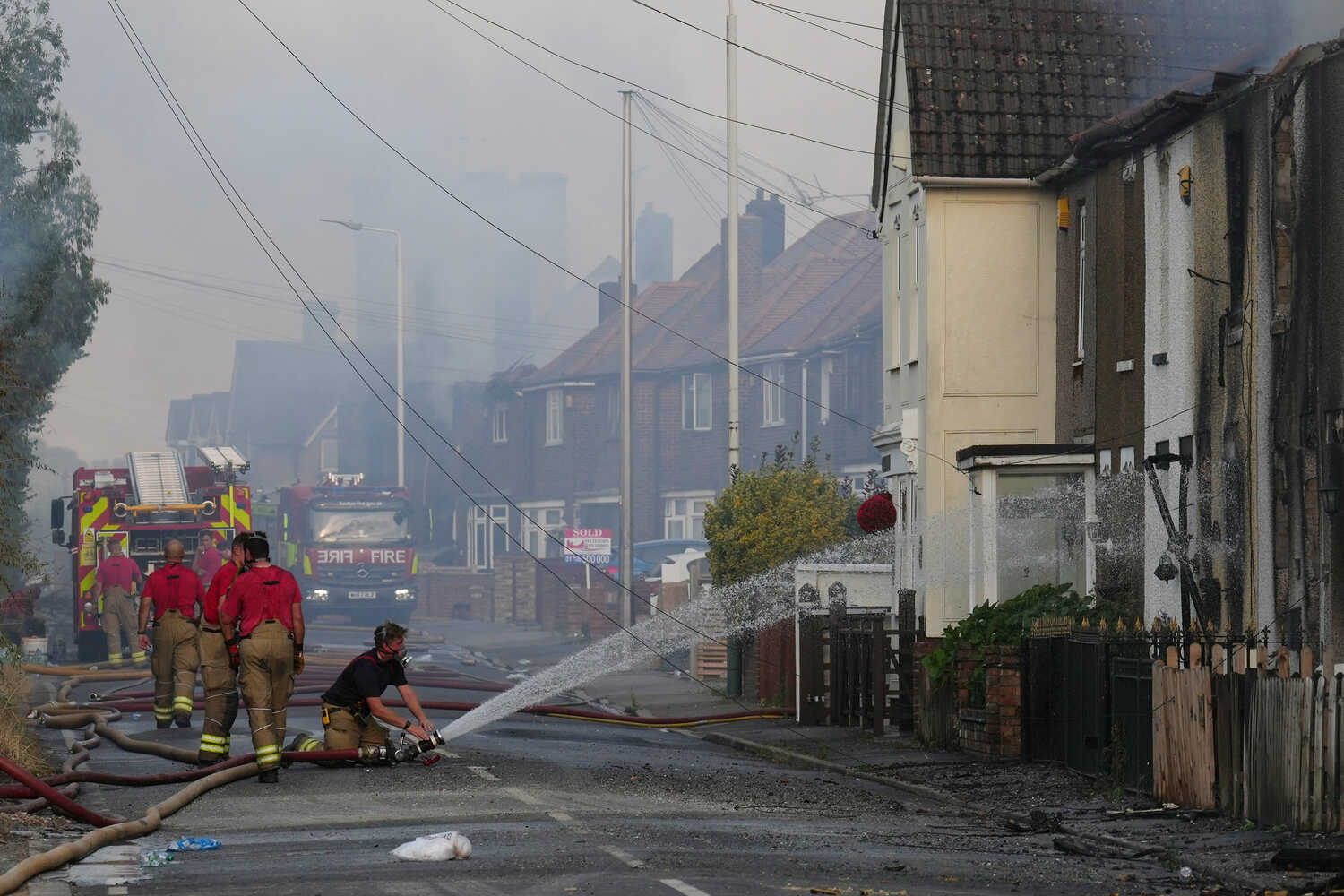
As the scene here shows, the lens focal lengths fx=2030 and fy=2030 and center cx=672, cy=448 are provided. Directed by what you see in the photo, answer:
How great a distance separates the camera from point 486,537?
243ft

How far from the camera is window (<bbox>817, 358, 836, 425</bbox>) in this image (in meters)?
55.8

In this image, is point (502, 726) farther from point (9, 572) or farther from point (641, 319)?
point (641, 319)

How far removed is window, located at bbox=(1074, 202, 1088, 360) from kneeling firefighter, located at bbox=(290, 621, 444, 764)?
9.49m

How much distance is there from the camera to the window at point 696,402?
62.1 metres

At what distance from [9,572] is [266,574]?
19.5 m

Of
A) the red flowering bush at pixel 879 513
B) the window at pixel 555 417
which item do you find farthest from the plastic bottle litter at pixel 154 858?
the window at pixel 555 417

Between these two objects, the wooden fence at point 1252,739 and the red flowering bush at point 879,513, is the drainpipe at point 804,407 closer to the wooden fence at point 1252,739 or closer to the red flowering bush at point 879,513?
the red flowering bush at point 879,513

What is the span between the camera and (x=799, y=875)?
9.88m

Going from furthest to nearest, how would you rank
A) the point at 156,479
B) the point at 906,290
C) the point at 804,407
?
the point at 804,407 < the point at 156,479 < the point at 906,290

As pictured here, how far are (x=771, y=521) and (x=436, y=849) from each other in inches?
763

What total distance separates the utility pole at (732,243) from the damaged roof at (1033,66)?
915 cm

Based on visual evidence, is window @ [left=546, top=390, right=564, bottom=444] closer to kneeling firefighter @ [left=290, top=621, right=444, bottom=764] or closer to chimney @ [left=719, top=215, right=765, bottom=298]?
chimney @ [left=719, top=215, right=765, bottom=298]

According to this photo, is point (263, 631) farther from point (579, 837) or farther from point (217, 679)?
point (579, 837)

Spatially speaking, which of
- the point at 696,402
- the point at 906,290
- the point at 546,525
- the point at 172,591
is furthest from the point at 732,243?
the point at 546,525
